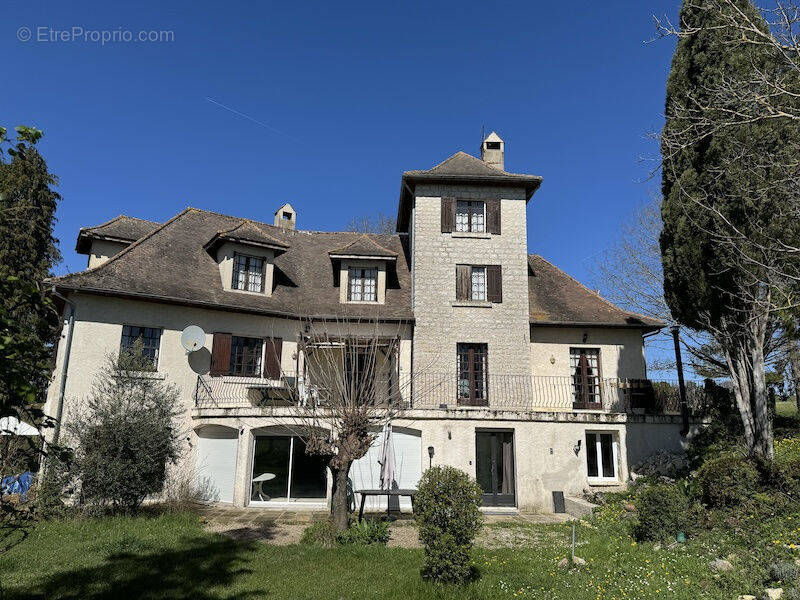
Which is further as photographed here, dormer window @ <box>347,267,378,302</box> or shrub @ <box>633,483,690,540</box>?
dormer window @ <box>347,267,378,302</box>

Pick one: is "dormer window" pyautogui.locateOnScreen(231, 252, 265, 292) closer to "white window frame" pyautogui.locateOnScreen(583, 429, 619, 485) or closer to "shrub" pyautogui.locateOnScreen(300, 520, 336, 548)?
"shrub" pyautogui.locateOnScreen(300, 520, 336, 548)

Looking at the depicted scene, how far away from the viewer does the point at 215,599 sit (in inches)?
297

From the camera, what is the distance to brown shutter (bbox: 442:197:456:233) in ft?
64.6

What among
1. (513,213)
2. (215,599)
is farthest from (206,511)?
(513,213)

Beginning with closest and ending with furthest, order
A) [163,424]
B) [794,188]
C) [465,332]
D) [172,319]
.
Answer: [794,188], [163,424], [172,319], [465,332]

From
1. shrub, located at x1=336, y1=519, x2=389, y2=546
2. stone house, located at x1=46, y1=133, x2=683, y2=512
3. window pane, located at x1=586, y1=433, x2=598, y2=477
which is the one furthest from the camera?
window pane, located at x1=586, y1=433, x2=598, y2=477

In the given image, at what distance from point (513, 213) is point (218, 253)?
11.2m

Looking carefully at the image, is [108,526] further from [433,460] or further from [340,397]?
[433,460]

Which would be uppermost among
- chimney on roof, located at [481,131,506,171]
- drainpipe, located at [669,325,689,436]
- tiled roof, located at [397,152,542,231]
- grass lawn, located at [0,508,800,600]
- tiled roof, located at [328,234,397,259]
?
chimney on roof, located at [481,131,506,171]

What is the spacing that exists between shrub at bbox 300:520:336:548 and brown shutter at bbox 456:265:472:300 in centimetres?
983

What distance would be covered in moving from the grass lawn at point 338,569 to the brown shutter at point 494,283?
9389mm

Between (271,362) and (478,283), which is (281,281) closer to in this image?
(271,362)

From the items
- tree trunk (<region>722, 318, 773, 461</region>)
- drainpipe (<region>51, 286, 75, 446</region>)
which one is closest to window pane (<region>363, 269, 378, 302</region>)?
drainpipe (<region>51, 286, 75, 446</region>)

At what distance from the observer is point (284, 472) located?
16.6m
